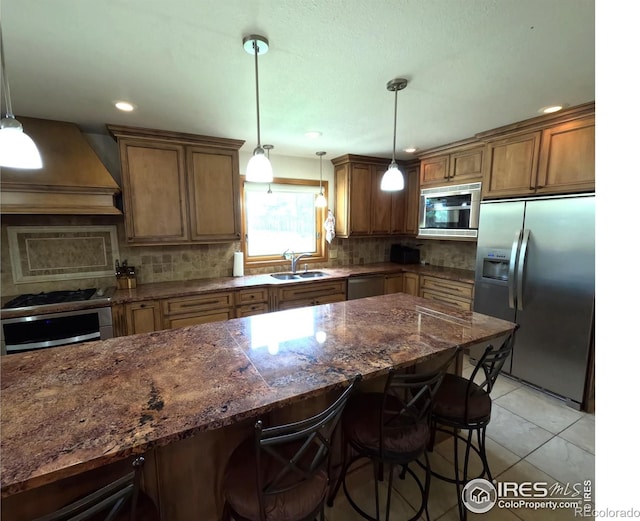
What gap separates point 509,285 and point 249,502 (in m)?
2.74

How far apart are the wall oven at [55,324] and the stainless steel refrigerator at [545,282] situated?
366 cm

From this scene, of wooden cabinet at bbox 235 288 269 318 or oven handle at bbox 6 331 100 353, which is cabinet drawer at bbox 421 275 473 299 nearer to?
wooden cabinet at bbox 235 288 269 318

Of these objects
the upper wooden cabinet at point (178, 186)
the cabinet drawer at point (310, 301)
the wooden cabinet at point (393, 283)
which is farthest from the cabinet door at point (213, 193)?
the wooden cabinet at point (393, 283)

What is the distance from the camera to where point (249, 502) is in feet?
3.22

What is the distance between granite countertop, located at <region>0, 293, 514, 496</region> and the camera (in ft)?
2.71

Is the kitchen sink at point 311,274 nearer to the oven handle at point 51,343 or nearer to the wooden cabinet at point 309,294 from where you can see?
the wooden cabinet at point 309,294

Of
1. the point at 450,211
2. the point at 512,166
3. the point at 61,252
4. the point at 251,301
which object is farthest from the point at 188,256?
the point at 512,166

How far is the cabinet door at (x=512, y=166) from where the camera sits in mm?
2609

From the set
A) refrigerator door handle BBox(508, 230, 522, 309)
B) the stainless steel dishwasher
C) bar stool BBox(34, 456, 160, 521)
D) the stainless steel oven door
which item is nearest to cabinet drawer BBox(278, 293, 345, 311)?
the stainless steel dishwasher

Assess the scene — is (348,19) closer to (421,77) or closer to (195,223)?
(421,77)

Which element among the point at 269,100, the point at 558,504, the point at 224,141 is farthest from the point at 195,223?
the point at 558,504

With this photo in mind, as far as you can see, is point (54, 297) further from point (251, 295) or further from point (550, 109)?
point (550, 109)

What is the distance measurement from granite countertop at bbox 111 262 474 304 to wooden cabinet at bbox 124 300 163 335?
0.22ft
